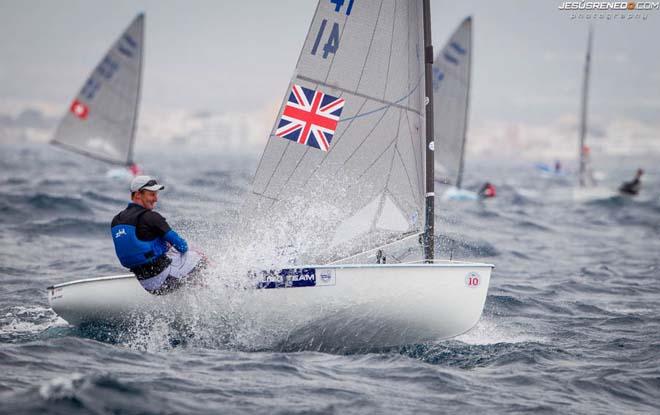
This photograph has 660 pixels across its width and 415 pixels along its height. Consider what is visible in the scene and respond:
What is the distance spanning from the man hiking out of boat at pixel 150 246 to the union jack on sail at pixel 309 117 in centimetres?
165

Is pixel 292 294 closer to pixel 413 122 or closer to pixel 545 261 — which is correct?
pixel 413 122

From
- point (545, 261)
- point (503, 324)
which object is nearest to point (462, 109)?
point (545, 261)

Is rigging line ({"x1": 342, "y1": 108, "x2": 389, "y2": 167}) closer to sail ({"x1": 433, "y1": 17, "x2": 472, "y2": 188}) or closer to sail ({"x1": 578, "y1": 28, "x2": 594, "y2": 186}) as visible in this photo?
sail ({"x1": 433, "y1": 17, "x2": 472, "y2": 188})

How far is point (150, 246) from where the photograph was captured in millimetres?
7336

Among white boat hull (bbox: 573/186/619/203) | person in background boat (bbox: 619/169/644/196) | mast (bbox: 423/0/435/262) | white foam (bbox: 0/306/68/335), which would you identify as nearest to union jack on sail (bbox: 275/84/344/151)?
mast (bbox: 423/0/435/262)

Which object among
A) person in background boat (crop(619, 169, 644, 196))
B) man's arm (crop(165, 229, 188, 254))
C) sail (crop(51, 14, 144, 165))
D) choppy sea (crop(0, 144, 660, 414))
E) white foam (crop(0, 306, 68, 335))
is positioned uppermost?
sail (crop(51, 14, 144, 165))

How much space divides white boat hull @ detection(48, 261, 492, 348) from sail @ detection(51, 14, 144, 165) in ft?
52.4

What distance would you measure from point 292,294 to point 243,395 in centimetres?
160

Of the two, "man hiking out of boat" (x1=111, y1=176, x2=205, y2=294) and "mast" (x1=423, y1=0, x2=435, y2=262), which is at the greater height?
"mast" (x1=423, y1=0, x2=435, y2=262)

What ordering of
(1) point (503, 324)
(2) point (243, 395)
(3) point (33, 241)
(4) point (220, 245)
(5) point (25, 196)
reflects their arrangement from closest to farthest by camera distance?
(2) point (243, 395)
(4) point (220, 245)
(1) point (503, 324)
(3) point (33, 241)
(5) point (25, 196)

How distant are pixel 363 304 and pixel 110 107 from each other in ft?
56.0

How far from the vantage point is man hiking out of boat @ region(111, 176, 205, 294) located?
7270 mm

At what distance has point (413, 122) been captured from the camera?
331 inches

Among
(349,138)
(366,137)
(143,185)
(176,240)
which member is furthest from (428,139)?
(143,185)
